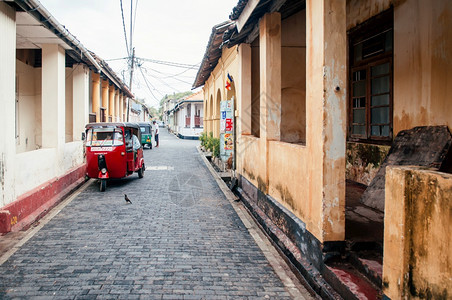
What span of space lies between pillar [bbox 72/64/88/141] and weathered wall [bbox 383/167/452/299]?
11.6 metres

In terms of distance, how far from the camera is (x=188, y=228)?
22.1 feet

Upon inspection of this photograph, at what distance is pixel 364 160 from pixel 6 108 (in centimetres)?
691

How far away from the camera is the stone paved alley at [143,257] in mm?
4215

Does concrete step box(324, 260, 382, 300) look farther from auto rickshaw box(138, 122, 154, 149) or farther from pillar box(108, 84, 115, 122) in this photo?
auto rickshaw box(138, 122, 154, 149)

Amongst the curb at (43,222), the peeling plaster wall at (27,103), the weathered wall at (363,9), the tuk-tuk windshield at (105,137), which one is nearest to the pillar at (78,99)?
the peeling plaster wall at (27,103)

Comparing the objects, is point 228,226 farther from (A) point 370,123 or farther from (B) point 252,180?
(A) point 370,123

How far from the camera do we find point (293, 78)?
10.6m

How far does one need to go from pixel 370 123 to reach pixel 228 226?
12.1 feet

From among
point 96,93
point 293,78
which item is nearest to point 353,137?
point 293,78

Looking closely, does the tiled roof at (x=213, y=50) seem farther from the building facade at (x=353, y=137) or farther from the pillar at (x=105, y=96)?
the pillar at (x=105, y=96)

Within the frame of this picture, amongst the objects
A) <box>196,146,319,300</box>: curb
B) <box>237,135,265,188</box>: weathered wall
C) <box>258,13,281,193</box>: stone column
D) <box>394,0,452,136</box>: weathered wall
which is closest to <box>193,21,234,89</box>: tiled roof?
<box>258,13,281,193</box>: stone column

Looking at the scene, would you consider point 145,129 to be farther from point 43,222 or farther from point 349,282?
point 349,282

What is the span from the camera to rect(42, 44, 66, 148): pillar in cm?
910

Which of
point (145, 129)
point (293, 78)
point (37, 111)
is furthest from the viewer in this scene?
point (145, 129)
